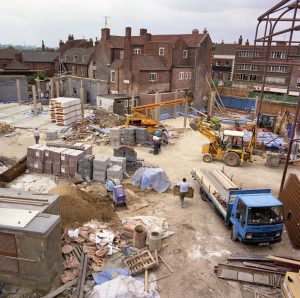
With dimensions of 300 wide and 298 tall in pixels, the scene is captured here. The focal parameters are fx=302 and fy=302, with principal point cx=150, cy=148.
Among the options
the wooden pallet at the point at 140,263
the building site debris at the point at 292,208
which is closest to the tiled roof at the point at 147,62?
the building site debris at the point at 292,208

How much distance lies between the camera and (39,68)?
53.2 m

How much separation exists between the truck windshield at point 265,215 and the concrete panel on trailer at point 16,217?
6876 millimetres

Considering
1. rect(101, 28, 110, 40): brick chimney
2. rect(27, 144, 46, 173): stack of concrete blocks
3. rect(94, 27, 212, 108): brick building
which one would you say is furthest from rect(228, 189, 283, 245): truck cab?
rect(101, 28, 110, 40): brick chimney

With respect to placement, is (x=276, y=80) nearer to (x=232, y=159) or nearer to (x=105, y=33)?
(x=105, y=33)

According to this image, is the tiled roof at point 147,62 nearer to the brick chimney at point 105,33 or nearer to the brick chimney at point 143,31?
the brick chimney at point 143,31

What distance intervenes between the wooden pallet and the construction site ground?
0.40m

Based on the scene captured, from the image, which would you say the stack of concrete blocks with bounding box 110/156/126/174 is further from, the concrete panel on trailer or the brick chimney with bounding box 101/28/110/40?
the brick chimney with bounding box 101/28/110/40

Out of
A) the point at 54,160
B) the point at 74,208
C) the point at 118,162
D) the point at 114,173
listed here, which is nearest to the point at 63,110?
the point at 54,160

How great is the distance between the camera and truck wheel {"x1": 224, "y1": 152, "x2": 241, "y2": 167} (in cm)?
1919

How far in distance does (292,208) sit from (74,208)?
→ 8555mm

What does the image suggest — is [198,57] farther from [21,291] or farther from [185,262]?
[21,291]

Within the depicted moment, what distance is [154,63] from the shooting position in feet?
117

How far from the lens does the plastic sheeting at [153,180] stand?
15141 millimetres

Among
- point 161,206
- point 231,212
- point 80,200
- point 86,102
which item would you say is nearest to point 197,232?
point 231,212
